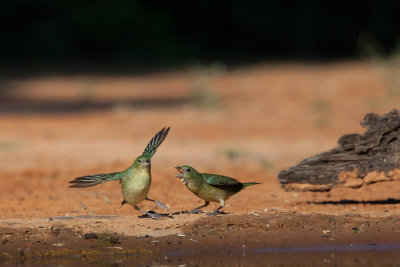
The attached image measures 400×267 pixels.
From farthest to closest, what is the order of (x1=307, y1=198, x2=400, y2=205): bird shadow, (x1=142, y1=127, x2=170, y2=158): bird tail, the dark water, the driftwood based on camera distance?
(x1=307, y1=198, x2=400, y2=205): bird shadow
the driftwood
(x1=142, y1=127, x2=170, y2=158): bird tail
the dark water

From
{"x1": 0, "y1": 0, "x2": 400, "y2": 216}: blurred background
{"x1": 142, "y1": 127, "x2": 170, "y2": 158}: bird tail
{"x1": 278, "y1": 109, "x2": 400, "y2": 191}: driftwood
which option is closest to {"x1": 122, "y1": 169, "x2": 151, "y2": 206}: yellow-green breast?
{"x1": 142, "y1": 127, "x2": 170, "y2": 158}: bird tail

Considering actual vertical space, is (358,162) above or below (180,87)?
below

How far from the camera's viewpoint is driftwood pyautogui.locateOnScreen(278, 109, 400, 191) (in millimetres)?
7441

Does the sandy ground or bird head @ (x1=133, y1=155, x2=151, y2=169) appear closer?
bird head @ (x1=133, y1=155, x2=151, y2=169)

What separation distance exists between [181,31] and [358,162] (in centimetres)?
1855

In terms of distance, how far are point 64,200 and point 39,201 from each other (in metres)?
0.27

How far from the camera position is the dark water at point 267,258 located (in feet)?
20.0

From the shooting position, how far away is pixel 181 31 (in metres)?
25.7

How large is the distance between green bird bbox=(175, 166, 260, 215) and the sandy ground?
8.5 inches

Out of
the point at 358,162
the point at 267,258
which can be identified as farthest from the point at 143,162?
the point at 358,162

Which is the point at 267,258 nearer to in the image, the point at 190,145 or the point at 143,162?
the point at 143,162

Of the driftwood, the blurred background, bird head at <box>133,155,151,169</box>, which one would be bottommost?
bird head at <box>133,155,151,169</box>

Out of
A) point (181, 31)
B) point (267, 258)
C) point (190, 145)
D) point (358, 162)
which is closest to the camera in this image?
point (267, 258)

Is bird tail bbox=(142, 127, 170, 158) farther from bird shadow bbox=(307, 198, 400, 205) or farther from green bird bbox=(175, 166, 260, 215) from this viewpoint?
bird shadow bbox=(307, 198, 400, 205)
